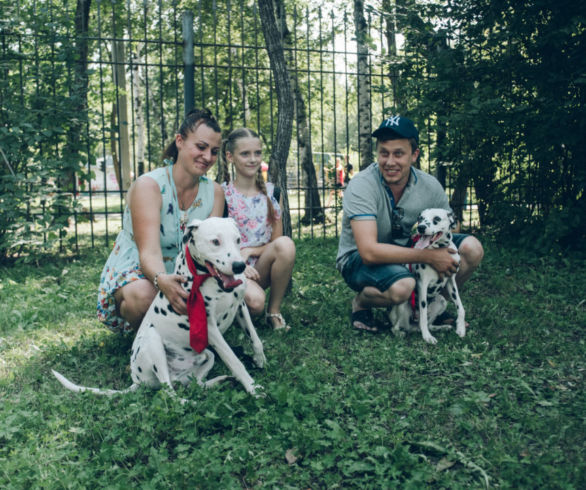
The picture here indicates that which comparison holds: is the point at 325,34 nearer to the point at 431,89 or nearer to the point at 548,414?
the point at 431,89

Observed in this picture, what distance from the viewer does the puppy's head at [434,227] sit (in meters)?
4.22

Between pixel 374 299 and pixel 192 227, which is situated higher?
pixel 192 227

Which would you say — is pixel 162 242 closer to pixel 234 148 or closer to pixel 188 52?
pixel 234 148

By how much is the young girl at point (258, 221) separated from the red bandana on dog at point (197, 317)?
124cm

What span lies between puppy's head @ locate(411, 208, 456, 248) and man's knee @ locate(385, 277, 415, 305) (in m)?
0.30

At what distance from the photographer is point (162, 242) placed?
13.5 ft

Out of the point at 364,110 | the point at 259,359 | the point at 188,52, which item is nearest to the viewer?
the point at 259,359

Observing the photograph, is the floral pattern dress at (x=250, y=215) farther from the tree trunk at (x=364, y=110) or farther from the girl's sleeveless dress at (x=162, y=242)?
the tree trunk at (x=364, y=110)

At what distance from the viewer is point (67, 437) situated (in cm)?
296

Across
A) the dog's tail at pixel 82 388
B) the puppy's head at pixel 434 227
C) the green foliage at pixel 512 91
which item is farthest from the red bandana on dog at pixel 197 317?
the green foliage at pixel 512 91

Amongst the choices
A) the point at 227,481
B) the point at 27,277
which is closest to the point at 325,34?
the point at 27,277

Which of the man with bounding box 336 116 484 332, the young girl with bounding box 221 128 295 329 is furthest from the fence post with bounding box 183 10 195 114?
the man with bounding box 336 116 484 332

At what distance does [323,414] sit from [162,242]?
1.79m

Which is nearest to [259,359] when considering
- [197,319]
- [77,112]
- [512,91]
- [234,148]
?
[197,319]
